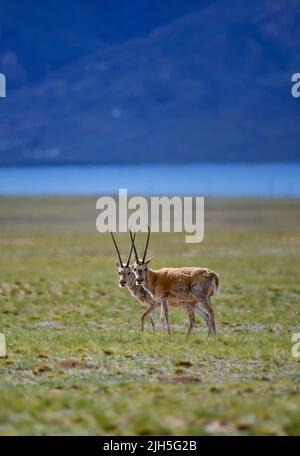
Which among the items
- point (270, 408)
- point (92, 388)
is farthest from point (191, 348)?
point (270, 408)

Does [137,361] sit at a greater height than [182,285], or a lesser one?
lesser

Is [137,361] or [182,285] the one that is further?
[182,285]

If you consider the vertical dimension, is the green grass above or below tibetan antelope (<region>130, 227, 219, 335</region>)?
below

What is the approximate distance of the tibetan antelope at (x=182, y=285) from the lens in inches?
845

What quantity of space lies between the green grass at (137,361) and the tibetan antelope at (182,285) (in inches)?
26.1

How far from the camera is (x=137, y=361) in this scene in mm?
17922

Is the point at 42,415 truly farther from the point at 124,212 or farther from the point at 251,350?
the point at 124,212

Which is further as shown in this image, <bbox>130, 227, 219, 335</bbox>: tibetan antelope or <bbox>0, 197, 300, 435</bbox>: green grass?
<bbox>130, 227, 219, 335</bbox>: tibetan antelope

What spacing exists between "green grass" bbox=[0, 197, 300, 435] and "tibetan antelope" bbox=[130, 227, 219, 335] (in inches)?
26.1

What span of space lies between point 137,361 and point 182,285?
3917 mm

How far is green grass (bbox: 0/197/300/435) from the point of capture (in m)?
13.3

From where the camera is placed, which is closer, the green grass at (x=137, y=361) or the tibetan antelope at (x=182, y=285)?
the green grass at (x=137, y=361)

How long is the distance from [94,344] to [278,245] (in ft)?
150

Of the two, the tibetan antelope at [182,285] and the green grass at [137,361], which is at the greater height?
the tibetan antelope at [182,285]
